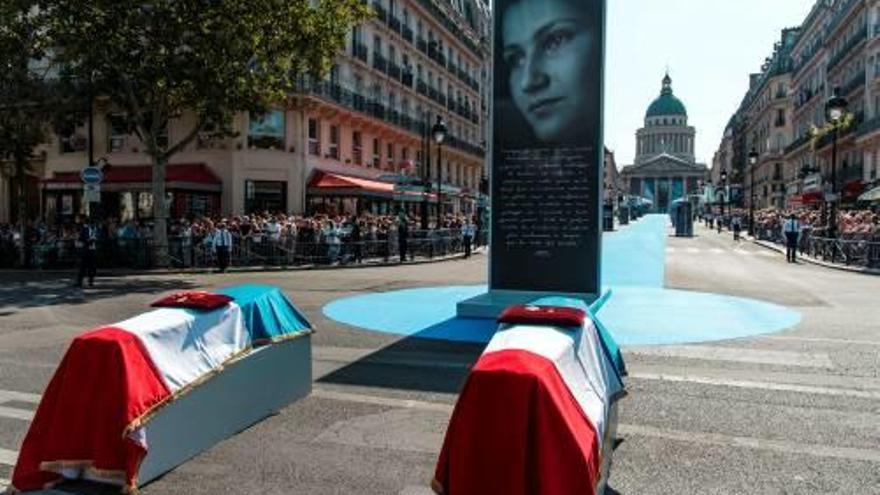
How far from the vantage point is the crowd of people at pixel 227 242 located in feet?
83.4

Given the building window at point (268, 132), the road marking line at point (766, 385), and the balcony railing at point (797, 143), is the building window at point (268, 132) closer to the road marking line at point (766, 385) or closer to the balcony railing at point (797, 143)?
the road marking line at point (766, 385)

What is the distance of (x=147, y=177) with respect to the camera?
1345 inches

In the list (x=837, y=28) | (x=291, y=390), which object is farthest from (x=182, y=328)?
(x=837, y=28)

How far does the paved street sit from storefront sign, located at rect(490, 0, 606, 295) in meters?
2.53

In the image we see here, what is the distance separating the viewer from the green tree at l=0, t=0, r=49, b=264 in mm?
24703

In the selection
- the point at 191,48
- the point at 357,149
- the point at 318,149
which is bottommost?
the point at 318,149

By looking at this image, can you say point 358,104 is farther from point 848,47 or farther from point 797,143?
point 797,143

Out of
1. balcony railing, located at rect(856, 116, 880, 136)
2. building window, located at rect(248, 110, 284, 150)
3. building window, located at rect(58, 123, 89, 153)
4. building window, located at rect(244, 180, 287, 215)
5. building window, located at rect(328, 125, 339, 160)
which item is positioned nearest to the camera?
building window, located at rect(244, 180, 287, 215)

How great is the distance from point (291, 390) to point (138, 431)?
2373mm

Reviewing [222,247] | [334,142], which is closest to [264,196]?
[334,142]

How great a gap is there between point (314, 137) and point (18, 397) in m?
32.2

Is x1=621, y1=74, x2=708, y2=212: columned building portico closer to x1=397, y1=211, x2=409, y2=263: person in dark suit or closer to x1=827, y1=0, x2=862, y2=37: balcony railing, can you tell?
x1=827, y1=0, x2=862, y2=37: balcony railing

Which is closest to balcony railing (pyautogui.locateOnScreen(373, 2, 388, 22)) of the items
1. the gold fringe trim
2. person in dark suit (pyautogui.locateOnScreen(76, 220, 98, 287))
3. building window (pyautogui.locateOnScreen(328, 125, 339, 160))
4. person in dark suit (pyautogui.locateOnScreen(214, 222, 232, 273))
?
building window (pyautogui.locateOnScreen(328, 125, 339, 160))

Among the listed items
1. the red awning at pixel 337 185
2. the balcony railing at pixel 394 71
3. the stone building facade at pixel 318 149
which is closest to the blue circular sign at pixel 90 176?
the stone building facade at pixel 318 149
